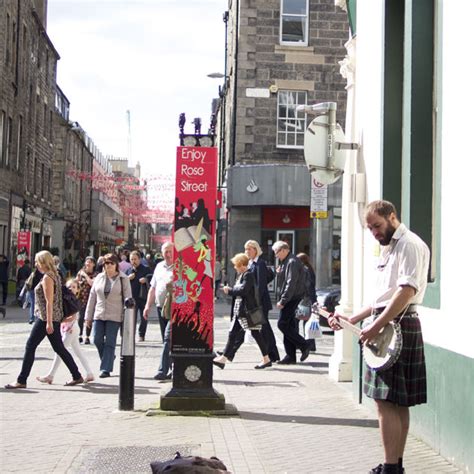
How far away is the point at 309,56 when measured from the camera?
29641mm

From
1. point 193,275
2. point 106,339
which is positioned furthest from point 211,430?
point 106,339

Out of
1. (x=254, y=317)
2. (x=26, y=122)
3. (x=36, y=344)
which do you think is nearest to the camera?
(x=36, y=344)

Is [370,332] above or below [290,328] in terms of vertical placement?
above

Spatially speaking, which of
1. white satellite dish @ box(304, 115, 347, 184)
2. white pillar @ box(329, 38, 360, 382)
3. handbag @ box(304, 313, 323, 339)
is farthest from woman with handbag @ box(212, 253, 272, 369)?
white satellite dish @ box(304, 115, 347, 184)

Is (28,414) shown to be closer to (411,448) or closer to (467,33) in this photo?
(411,448)

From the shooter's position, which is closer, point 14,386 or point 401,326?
point 401,326

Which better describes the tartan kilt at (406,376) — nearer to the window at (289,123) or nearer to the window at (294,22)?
the window at (289,123)

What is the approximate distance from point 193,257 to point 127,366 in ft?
4.30

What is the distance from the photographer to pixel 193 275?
8516 mm

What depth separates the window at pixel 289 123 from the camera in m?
29.6

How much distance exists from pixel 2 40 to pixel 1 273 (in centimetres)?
1123

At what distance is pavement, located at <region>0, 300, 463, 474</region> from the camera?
6266 mm

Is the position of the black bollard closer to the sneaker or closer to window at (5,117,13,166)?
the sneaker

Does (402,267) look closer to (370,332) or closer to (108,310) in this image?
(370,332)
